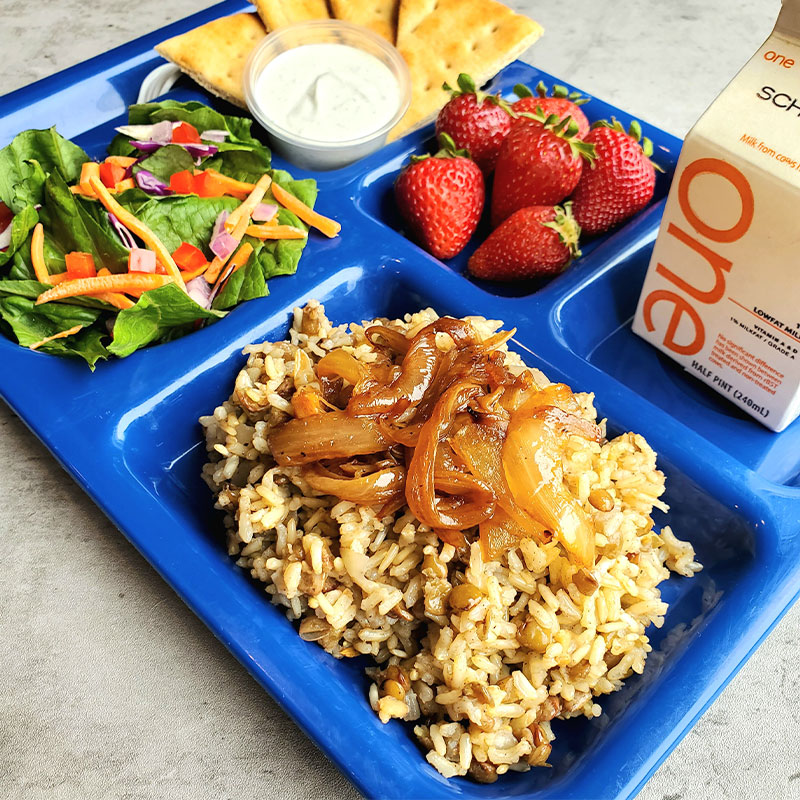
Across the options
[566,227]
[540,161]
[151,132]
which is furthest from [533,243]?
[151,132]

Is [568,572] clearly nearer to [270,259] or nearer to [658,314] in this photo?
[658,314]

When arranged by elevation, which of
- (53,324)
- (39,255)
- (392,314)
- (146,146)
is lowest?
(392,314)

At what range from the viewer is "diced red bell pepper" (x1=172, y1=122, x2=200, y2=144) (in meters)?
2.24

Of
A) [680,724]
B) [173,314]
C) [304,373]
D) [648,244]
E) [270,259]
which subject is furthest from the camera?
[648,244]

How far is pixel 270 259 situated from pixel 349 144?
1.55ft

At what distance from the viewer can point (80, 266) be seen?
1.98 metres

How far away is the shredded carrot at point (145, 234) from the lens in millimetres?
1982

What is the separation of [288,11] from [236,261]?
1039mm

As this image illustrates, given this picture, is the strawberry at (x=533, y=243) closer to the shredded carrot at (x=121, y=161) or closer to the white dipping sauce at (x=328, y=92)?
the white dipping sauce at (x=328, y=92)

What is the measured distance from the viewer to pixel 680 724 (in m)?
1.47

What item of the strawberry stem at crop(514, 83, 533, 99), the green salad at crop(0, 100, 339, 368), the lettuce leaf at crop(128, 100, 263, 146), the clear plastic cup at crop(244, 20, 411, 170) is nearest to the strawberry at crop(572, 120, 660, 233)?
the strawberry stem at crop(514, 83, 533, 99)

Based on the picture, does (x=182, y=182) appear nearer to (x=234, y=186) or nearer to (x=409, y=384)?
→ (x=234, y=186)

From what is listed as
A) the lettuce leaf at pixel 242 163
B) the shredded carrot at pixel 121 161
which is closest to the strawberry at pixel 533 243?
the lettuce leaf at pixel 242 163

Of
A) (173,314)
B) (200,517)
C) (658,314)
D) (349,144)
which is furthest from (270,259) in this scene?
(658,314)
